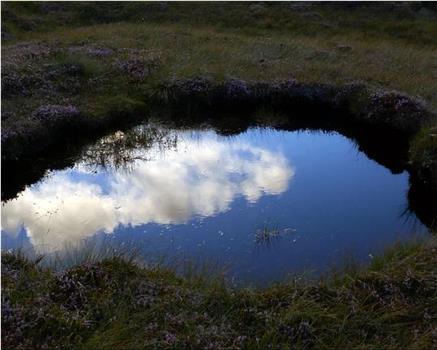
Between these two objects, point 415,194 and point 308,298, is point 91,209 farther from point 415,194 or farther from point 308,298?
point 415,194

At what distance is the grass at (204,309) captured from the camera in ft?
25.0

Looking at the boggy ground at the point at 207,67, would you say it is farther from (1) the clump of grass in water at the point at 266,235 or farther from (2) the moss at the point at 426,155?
(1) the clump of grass in water at the point at 266,235

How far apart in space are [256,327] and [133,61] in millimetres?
17380

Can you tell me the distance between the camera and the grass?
7.61m

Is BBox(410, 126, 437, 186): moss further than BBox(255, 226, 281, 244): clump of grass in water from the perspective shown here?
Yes

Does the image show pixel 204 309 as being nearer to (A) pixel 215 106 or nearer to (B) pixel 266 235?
(B) pixel 266 235

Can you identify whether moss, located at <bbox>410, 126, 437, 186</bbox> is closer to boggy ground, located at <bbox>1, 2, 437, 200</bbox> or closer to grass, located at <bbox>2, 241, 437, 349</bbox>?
boggy ground, located at <bbox>1, 2, 437, 200</bbox>

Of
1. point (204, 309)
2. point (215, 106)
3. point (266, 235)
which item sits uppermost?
point (215, 106)

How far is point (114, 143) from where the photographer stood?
59.0ft

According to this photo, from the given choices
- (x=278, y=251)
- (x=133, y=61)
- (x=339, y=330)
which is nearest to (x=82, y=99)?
(x=133, y=61)

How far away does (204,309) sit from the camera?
8.54 metres

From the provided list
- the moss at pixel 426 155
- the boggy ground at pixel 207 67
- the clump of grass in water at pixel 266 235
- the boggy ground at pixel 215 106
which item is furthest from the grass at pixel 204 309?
the boggy ground at pixel 207 67

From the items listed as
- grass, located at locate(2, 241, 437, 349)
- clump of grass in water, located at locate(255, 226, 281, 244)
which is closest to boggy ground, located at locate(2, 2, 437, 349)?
grass, located at locate(2, 241, 437, 349)

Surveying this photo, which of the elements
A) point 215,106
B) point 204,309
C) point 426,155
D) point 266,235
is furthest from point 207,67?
point 204,309
